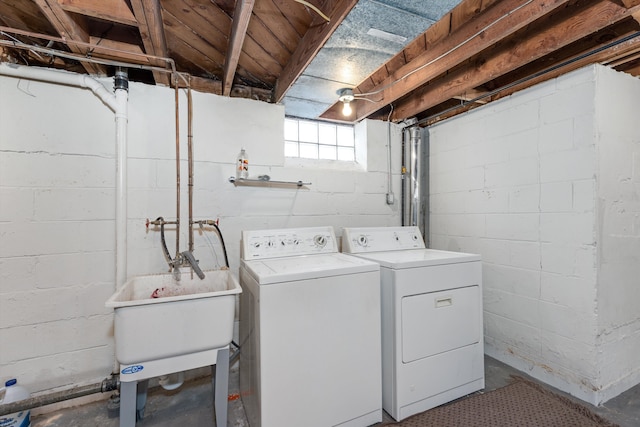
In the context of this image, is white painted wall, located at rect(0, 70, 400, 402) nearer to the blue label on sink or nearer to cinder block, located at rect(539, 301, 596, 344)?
the blue label on sink

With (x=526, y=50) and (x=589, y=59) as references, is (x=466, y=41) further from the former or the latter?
(x=589, y=59)

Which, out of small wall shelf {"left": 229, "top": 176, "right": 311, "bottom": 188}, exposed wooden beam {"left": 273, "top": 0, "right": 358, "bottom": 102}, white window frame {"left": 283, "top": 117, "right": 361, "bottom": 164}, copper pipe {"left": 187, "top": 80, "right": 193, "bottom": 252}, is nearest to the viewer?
exposed wooden beam {"left": 273, "top": 0, "right": 358, "bottom": 102}

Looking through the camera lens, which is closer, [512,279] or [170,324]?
[170,324]

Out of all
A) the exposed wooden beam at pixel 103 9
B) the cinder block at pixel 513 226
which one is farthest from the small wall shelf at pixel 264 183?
the cinder block at pixel 513 226

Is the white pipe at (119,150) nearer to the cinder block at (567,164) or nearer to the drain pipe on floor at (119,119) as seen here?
the drain pipe on floor at (119,119)

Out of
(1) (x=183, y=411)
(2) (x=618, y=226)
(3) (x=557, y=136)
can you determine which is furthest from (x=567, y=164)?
(1) (x=183, y=411)

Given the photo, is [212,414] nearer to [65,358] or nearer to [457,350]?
[65,358]

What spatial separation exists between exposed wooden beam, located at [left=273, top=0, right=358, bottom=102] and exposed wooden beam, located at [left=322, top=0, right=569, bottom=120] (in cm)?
66

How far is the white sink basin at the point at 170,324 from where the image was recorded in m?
1.24

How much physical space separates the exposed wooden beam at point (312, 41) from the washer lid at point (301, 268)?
45.6 inches

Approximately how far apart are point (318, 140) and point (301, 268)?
1.54 meters

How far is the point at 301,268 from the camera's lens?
1.57m

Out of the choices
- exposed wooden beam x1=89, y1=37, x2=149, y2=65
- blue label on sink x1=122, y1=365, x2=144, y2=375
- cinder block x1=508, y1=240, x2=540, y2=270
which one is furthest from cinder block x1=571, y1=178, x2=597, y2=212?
exposed wooden beam x1=89, y1=37, x2=149, y2=65

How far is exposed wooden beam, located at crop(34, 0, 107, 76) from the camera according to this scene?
1.31 meters
